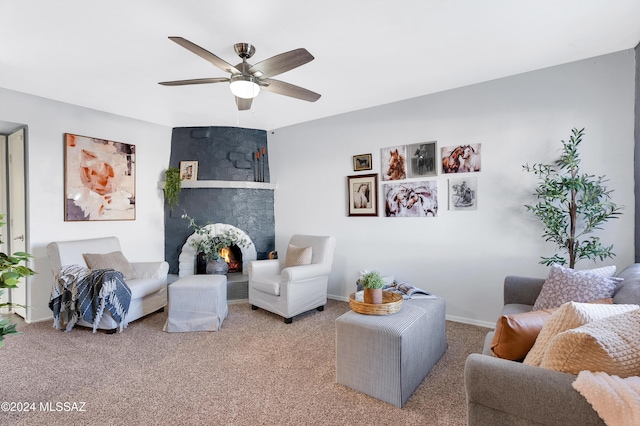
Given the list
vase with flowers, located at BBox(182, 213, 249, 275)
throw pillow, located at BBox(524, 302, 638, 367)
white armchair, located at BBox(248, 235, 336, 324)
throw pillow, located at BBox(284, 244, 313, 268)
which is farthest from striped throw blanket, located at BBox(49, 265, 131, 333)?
throw pillow, located at BBox(524, 302, 638, 367)

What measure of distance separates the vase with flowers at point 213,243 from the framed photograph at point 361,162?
2.01m

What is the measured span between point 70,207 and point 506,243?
493 cm

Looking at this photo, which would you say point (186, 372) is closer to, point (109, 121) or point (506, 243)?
point (506, 243)

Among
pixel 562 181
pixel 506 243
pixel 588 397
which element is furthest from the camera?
pixel 506 243

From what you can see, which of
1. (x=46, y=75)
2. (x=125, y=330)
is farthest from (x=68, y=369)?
(x=46, y=75)

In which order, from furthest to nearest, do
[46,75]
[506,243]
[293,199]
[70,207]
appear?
1. [293,199]
2. [70,207]
3. [506,243]
4. [46,75]

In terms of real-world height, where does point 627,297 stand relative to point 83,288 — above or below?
above

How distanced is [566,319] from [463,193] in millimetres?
2271

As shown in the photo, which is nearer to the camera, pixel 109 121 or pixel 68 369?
pixel 68 369

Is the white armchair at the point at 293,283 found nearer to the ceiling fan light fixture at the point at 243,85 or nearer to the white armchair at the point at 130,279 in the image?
the white armchair at the point at 130,279

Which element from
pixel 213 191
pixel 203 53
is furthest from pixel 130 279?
pixel 203 53

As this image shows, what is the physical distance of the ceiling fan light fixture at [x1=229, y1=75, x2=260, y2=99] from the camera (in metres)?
2.27

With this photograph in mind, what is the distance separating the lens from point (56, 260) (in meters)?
3.20

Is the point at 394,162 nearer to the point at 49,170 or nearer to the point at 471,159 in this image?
the point at 471,159
